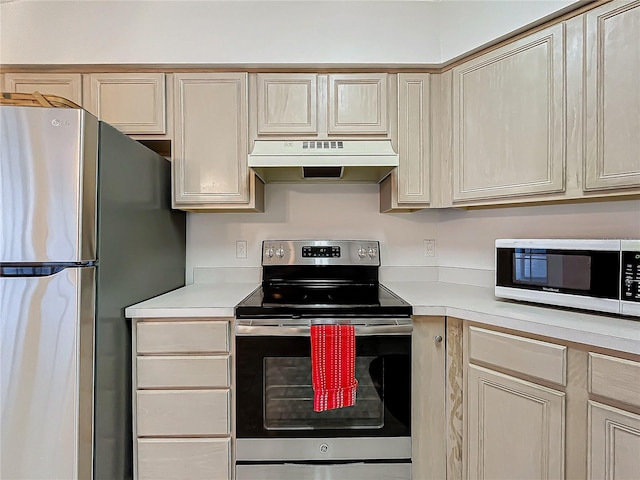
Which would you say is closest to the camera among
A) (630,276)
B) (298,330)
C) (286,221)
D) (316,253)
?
(630,276)

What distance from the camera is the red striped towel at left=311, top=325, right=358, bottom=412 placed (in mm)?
1360

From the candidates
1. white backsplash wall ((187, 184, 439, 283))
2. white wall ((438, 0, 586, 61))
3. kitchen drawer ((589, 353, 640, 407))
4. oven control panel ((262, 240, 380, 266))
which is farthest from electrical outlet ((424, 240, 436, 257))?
kitchen drawer ((589, 353, 640, 407))

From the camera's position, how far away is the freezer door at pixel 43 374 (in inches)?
46.5

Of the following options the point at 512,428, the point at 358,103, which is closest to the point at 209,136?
the point at 358,103

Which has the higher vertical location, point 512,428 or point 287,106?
point 287,106

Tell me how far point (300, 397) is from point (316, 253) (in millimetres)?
818

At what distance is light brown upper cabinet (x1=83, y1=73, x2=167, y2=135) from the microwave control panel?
2050mm

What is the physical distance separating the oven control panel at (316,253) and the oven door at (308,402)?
2.13 ft

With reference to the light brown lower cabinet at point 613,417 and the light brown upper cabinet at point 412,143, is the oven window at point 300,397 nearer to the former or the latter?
the light brown lower cabinet at point 613,417

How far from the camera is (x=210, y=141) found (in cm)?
179

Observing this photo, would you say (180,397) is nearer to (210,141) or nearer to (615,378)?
(210,141)

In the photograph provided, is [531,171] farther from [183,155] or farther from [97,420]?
[97,420]

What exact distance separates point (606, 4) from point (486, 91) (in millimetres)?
474

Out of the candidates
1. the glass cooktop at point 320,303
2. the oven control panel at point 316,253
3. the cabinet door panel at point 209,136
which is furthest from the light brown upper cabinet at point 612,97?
the cabinet door panel at point 209,136
